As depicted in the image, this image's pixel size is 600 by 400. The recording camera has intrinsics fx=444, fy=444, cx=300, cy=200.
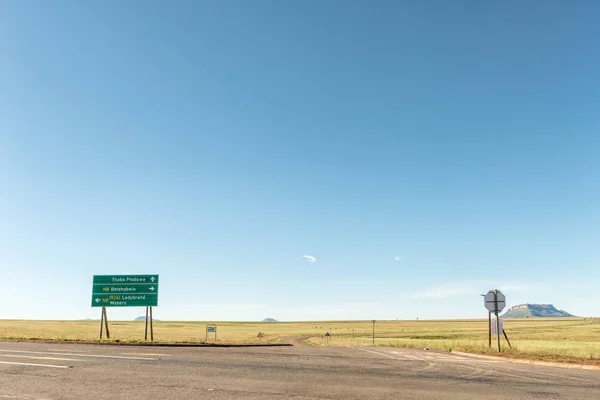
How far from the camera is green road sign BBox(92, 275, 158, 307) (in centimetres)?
3500

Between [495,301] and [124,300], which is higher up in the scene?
[495,301]

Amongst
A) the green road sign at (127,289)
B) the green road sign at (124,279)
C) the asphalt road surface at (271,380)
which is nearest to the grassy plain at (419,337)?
the green road sign at (127,289)

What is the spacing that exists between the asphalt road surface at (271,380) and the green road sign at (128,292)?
1774 centimetres

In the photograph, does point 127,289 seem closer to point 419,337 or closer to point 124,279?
point 124,279

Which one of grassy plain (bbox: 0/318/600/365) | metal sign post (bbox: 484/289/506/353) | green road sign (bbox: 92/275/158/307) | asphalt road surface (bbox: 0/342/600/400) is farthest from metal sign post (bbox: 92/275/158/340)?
metal sign post (bbox: 484/289/506/353)

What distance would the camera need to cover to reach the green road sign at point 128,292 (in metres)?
35.0

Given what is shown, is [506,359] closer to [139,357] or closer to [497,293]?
[497,293]

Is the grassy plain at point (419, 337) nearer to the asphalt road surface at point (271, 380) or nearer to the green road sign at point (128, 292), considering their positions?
the green road sign at point (128, 292)

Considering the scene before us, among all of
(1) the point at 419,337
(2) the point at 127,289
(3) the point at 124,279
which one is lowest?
(1) the point at 419,337

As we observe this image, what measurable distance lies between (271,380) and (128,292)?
26403mm

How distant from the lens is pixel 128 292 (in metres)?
35.2

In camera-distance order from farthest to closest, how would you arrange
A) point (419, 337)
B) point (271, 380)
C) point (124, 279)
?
point (419, 337) < point (124, 279) < point (271, 380)

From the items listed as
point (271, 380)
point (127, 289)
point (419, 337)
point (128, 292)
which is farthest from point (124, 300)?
point (419, 337)

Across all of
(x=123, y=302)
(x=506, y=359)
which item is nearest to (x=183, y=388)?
(x=506, y=359)
